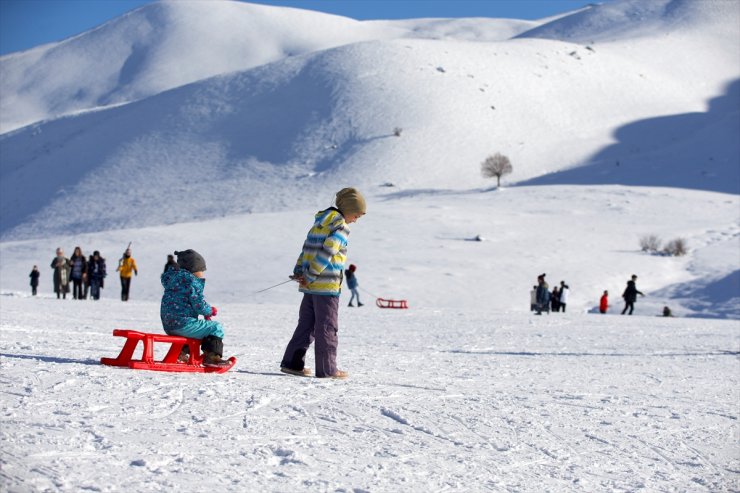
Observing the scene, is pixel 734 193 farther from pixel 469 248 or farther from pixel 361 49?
pixel 361 49

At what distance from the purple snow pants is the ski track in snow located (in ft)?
0.77

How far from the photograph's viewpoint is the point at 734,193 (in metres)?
60.8

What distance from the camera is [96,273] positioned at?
930 inches

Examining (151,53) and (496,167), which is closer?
(496,167)

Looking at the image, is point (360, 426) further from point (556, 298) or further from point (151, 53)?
point (151, 53)

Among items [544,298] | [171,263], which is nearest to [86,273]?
[544,298]

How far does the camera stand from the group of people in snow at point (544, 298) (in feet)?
83.6

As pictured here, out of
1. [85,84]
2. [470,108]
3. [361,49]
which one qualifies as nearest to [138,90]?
[85,84]

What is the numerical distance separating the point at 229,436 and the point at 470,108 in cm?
8335

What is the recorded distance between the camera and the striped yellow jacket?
24.0 feet

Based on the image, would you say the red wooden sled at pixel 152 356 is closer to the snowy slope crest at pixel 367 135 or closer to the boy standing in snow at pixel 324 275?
the boy standing in snow at pixel 324 275

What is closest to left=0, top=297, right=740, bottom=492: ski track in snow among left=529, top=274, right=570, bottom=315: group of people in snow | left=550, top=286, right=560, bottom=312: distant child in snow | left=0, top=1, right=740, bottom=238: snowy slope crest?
left=529, top=274, right=570, bottom=315: group of people in snow

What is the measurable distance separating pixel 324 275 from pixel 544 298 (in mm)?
18857

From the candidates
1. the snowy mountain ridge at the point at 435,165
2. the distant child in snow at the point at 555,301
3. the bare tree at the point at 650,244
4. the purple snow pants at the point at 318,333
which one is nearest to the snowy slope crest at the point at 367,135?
the snowy mountain ridge at the point at 435,165
